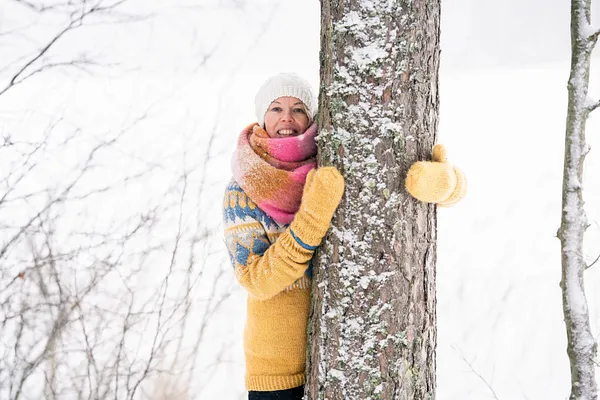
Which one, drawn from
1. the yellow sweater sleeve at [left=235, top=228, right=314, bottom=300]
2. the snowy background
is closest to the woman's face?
the yellow sweater sleeve at [left=235, top=228, right=314, bottom=300]

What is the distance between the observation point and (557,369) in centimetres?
418

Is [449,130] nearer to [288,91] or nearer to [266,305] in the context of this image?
[288,91]

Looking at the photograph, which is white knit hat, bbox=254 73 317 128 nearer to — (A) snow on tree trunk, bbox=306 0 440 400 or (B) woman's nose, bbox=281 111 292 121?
(B) woman's nose, bbox=281 111 292 121

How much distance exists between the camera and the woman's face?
2.02 m

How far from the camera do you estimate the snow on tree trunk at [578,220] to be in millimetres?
1999

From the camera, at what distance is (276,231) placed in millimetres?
1931

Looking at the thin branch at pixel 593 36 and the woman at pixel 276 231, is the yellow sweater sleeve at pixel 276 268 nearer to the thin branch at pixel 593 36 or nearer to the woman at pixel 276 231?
the woman at pixel 276 231

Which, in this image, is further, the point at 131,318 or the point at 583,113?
the point at 131,318

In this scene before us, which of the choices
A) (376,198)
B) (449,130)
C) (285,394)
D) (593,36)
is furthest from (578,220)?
(449,130)

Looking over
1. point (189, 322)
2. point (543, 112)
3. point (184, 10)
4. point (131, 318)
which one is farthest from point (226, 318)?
point (543, 112)

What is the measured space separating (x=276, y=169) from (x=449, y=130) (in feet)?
13.1

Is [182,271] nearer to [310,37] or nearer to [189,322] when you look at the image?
[189,322]

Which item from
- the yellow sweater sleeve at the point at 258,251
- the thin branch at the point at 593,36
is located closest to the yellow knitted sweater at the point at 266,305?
the yellow sweater sleeve at the point at 258,251

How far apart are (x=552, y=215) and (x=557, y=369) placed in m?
1.38
